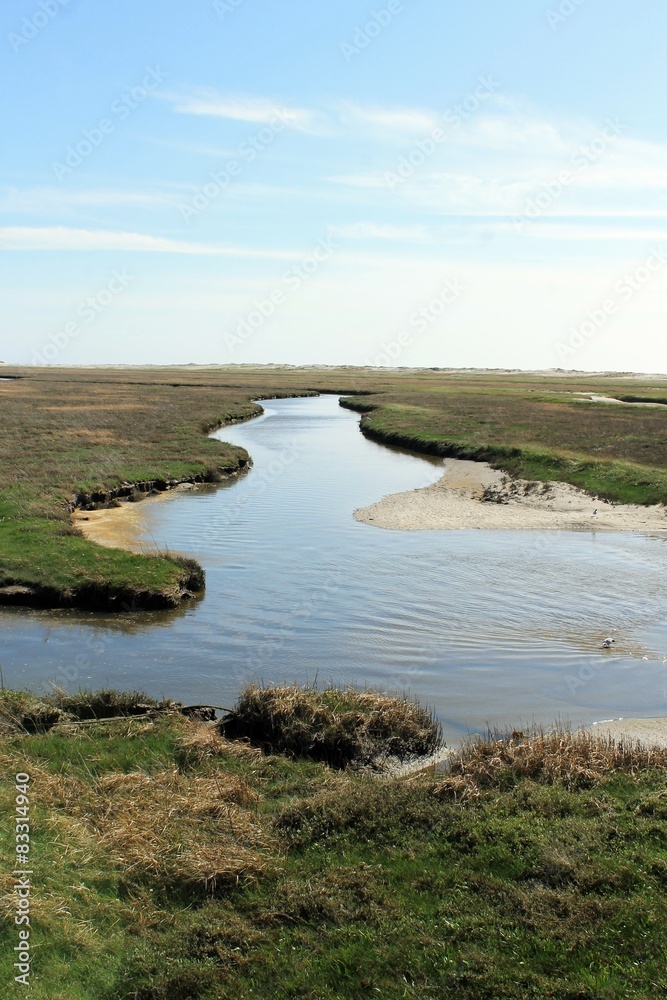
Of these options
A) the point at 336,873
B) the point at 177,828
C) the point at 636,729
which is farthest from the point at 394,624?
the point at 336,873

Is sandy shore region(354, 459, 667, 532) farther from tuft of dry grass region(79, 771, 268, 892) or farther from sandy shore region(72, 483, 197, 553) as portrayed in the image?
tuft of dry grass region(79, 771, 268, 892)

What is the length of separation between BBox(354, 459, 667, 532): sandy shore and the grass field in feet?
5.29

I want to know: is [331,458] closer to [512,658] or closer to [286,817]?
[512,658]

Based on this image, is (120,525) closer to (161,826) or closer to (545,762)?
(161,826)

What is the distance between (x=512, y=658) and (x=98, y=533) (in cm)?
1626

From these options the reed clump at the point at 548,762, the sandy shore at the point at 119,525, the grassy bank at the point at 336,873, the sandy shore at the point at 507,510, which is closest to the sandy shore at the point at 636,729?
the reed clump at the point at 548,762

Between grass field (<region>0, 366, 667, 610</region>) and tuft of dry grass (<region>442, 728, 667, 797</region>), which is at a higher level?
grass field (<region>0, 366, 667, 610</region>)

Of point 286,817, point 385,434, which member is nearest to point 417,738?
point 286,817

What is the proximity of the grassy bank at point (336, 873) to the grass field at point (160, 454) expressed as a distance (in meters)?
10.7

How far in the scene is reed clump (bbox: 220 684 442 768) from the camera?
12219 millimetres

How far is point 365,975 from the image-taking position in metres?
6.96

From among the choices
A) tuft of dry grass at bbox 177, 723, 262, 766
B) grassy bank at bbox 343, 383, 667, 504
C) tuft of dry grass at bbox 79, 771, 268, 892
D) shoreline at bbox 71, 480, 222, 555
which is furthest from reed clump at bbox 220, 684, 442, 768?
grassy bank at bbox 343, 383, 667, 504

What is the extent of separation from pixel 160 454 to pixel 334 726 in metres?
36.2

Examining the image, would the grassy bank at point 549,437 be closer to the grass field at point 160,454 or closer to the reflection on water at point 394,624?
the grass field at point 160,454
